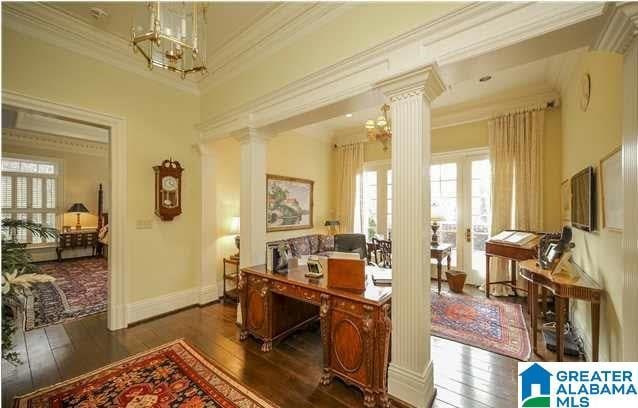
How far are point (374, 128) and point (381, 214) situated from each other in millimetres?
2669

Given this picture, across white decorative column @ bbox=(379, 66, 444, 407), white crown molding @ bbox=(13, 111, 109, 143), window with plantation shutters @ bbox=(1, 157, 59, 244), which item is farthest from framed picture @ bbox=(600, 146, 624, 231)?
window with plantation shutters @ bbox=(1, 157, 59, 244)

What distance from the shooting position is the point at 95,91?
317 cm

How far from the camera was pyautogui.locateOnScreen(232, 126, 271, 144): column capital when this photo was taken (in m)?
3.22

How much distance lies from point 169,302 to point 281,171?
9.42 ft

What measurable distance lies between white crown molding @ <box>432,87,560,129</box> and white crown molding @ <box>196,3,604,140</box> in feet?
10.7

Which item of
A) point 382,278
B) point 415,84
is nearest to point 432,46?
point 415,84

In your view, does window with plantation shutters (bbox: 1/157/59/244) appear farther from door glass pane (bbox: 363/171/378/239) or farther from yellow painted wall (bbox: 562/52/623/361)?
yellow painted wall (bbox: 562/52/623/361)

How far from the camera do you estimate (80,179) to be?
7.57 metres

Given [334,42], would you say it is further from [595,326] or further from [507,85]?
[595,326]

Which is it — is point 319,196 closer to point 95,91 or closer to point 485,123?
point 485,123

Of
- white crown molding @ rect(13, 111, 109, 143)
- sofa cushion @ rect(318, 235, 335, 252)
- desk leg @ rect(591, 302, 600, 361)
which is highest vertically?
white crown molding @ rect(13, 111, 109, 143)

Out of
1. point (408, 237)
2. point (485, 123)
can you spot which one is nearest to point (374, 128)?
point (408, 237)

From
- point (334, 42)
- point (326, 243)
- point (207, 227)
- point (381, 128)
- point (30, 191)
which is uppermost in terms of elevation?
point (334, 42)

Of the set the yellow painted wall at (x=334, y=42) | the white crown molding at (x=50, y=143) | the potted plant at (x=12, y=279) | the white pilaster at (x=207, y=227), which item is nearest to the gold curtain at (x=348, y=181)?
the white pilaster at (x=207, y=227)
